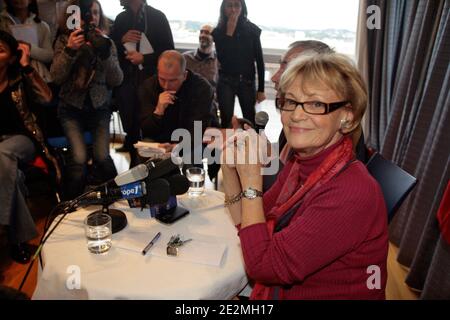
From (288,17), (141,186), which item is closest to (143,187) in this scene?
(141,186)

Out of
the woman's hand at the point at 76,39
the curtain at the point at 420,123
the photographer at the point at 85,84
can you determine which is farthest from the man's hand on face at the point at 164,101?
the curtain at the point at 420,123

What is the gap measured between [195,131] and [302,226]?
159 cm

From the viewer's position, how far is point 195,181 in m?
1.69

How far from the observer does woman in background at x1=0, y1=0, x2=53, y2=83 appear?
2.83 meters

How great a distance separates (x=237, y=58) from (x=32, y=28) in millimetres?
1670

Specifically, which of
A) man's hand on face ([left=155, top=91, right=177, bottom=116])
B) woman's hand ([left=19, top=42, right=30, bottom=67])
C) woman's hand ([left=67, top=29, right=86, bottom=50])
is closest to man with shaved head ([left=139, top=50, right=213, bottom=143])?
man's hand on face ([left=155, top=91, right=177, bottom=116])

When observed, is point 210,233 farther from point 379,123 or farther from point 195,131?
point 379,123

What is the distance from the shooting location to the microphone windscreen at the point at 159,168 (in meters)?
1.23

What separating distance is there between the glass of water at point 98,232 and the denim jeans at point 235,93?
2335mm

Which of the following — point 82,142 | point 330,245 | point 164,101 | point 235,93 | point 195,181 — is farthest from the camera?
point 235,93

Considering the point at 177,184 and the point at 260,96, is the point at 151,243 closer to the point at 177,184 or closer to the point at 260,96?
the point at 177,184

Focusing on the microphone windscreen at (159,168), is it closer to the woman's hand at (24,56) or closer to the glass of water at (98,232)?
the glass of water at (98,232)

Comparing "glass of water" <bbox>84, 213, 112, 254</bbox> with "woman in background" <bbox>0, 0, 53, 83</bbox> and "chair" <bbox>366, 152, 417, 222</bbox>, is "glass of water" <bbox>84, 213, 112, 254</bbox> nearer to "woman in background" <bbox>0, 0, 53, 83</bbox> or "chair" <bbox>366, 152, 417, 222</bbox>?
"chair" <bbox>366, 152, 417, 222</bbox>

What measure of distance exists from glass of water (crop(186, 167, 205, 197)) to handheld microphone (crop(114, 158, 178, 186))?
1.15 feet
